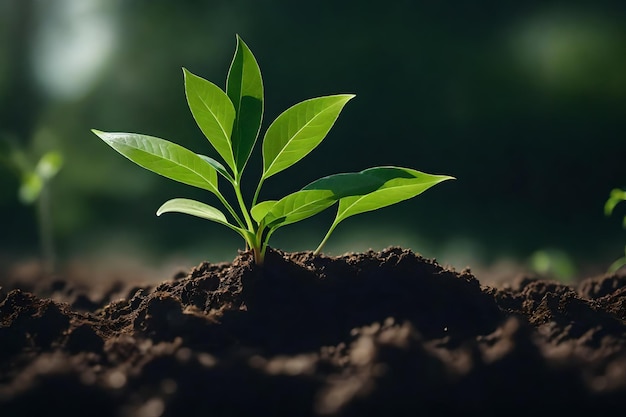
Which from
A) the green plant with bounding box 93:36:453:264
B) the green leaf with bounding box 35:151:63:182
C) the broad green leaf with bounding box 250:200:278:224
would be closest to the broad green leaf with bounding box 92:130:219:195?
the green plant with bounding box 93:36:453:264

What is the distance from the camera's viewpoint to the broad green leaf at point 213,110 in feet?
3.62

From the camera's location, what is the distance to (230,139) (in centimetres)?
116

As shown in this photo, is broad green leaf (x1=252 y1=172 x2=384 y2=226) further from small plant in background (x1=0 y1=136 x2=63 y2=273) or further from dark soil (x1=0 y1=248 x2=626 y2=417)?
small plant in background (x1=0 y1=136 x2=63 y2=273)

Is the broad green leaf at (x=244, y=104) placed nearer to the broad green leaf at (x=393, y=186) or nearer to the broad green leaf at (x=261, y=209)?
the broad green leaf at (x=261, y=209)

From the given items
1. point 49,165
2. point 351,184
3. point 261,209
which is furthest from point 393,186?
point 49,165

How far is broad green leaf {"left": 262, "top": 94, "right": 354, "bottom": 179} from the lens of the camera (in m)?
1.10

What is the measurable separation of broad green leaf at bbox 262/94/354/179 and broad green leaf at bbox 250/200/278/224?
9cm

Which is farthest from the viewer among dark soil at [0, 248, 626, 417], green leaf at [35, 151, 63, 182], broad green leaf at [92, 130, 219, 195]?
green leaf at [35, 151, 63, 182]

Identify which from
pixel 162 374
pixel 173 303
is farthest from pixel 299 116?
pixel 162 374

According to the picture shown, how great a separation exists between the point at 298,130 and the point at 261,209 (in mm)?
152

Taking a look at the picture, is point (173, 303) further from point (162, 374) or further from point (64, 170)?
point (64, 170)

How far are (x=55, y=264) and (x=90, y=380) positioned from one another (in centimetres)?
170

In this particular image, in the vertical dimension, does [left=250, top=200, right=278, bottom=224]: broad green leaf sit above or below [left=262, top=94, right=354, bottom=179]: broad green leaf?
below

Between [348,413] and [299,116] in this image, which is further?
[299,116]
